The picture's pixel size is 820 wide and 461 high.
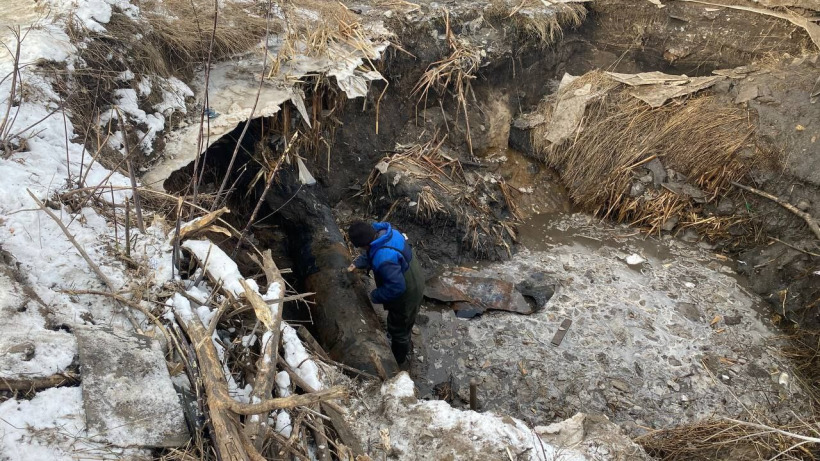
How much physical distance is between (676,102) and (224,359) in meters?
6.03

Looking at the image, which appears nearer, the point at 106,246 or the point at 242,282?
the point at 242,282

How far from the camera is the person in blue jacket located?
3.60m

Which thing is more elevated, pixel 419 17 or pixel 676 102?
pixel 419 17

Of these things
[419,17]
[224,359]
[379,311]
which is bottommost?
[379,311]

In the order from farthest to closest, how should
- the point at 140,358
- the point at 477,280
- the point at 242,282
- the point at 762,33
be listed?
1. the point at 762,33
2. the point at 477,280
3. the point at 242,282
4. the point at 140,358

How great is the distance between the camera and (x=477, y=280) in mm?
5164

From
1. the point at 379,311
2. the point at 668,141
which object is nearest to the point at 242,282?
the point at 379,311

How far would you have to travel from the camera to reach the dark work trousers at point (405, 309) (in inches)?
148

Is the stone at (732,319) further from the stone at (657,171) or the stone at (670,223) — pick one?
the stone at (657,171)

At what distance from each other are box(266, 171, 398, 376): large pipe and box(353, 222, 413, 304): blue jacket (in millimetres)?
212

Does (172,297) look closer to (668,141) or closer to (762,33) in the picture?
(668,141)

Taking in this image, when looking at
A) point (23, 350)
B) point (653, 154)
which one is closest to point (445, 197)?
point (653, 154)

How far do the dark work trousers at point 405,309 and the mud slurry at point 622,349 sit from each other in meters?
0.39

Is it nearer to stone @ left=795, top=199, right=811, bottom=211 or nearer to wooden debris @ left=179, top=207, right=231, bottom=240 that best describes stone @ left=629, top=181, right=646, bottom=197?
stone @ left=795, top=199, right=811, bottom=211
